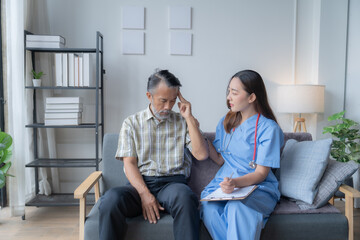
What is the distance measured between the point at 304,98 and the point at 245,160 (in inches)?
59.1

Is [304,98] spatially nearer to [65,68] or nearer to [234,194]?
[234,194]

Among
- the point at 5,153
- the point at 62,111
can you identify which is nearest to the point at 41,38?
the point at 62,111

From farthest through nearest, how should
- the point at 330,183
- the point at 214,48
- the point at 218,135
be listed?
the point at 214,48 → the point at 218,135 → the point at 330,183

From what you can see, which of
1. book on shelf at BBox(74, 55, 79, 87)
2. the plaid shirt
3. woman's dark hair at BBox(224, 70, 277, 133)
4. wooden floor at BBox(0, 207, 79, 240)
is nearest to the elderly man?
the plaid shirt

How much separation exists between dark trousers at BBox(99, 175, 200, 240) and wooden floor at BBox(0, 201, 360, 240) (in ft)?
3.19

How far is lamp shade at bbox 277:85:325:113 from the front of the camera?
3000mm

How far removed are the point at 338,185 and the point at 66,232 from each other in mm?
1944

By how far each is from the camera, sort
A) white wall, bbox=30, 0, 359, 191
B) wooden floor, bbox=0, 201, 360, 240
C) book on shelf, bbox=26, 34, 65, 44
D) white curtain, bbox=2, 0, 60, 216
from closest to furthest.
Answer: wooden floor, bbox=0, 201, 360, 240
white curtain, bbox=2, 0, 60, 216
book on shelf, bbox=26, 34, 65, 44
white wall, bbox=30, 0, 359, 191

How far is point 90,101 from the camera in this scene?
3287 millimetres

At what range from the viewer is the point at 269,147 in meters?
1.70

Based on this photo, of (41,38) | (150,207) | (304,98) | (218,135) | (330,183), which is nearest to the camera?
(150,207)

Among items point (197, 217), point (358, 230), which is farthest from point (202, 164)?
point (358, 230)

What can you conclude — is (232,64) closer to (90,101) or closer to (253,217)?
(90,101)

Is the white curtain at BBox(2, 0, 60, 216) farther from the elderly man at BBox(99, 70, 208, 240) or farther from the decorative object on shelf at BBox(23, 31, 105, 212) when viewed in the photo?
the elderly man at BBox(99, 70, 208, 240)
